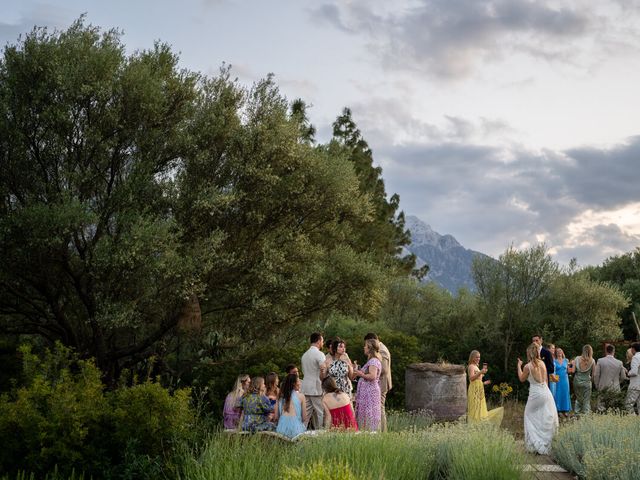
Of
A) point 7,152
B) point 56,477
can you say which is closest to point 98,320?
point 7,152

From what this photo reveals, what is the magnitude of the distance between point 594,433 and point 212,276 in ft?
39.7

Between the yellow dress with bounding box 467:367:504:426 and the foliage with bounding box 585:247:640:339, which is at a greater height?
the foliage with bounding box 585:247:640:339

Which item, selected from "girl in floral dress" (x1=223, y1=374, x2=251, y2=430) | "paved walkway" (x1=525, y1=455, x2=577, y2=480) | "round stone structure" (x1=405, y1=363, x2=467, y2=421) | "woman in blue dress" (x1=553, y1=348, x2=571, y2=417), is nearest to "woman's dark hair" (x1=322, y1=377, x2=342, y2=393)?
"girl in floral dress" (x1=223, y1=374, x2=251, y2=430)

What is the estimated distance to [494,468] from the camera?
27.8 feet

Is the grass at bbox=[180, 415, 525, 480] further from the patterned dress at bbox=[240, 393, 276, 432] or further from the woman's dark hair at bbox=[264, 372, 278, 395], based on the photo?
the woman's dark hair at bbox=[264, 372, 278, 395]

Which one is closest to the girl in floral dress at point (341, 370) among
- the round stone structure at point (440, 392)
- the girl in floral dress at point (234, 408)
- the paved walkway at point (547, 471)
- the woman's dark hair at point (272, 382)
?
the woman's dark hair at point (272, 382)

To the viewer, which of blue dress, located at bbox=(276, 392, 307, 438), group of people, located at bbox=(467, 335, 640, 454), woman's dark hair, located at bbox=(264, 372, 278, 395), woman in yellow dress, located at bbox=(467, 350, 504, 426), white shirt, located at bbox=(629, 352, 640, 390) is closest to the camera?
blue dress, located at bbox=(276, 392, 307, 438)

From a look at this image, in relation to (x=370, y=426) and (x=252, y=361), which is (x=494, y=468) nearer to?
(x=370, y=426)

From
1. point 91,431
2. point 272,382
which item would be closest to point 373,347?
point 272,382

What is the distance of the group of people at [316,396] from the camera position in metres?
11.7

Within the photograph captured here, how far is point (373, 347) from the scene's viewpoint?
43.3ft

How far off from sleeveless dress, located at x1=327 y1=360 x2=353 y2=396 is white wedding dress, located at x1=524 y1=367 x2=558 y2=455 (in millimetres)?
3153

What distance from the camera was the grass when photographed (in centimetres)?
818

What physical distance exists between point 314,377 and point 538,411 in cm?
394
